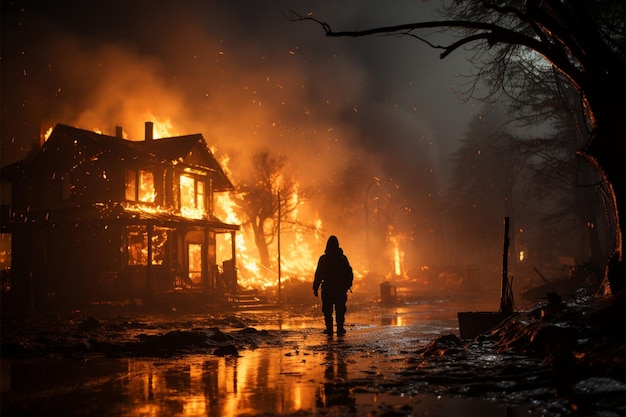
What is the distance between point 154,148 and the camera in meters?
36.2

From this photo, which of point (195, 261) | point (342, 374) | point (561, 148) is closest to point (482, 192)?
point (561, 148)

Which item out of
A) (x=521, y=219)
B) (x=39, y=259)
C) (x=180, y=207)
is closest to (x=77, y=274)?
(x=39, y=259)

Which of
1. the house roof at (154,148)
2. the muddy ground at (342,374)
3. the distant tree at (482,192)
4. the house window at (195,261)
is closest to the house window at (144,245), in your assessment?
the house window at (195,261)

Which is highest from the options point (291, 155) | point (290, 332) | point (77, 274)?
point (291, 155)

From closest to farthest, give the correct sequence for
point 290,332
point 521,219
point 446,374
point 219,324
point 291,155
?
point 446,374 → point 290,332 → point 219,324 → point 291,155 → point 521,219

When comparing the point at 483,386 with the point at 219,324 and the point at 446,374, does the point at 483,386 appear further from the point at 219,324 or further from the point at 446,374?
the point at 219,324

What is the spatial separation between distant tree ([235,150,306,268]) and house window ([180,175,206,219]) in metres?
15.1

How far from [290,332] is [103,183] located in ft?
63.0

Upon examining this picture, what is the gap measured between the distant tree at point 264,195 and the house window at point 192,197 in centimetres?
1512

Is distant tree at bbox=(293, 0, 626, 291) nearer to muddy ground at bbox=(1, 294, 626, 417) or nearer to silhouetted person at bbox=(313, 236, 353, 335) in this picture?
muddy ground at bbox=(1, 294, 626, 417)

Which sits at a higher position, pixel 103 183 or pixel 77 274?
pixel 103 183

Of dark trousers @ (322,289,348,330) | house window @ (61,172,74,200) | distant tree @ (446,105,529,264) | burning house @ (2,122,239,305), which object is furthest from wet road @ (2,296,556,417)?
distant tree @ (446,105,529,264)

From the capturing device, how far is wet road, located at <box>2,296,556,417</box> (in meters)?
5.59

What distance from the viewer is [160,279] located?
3219cm
